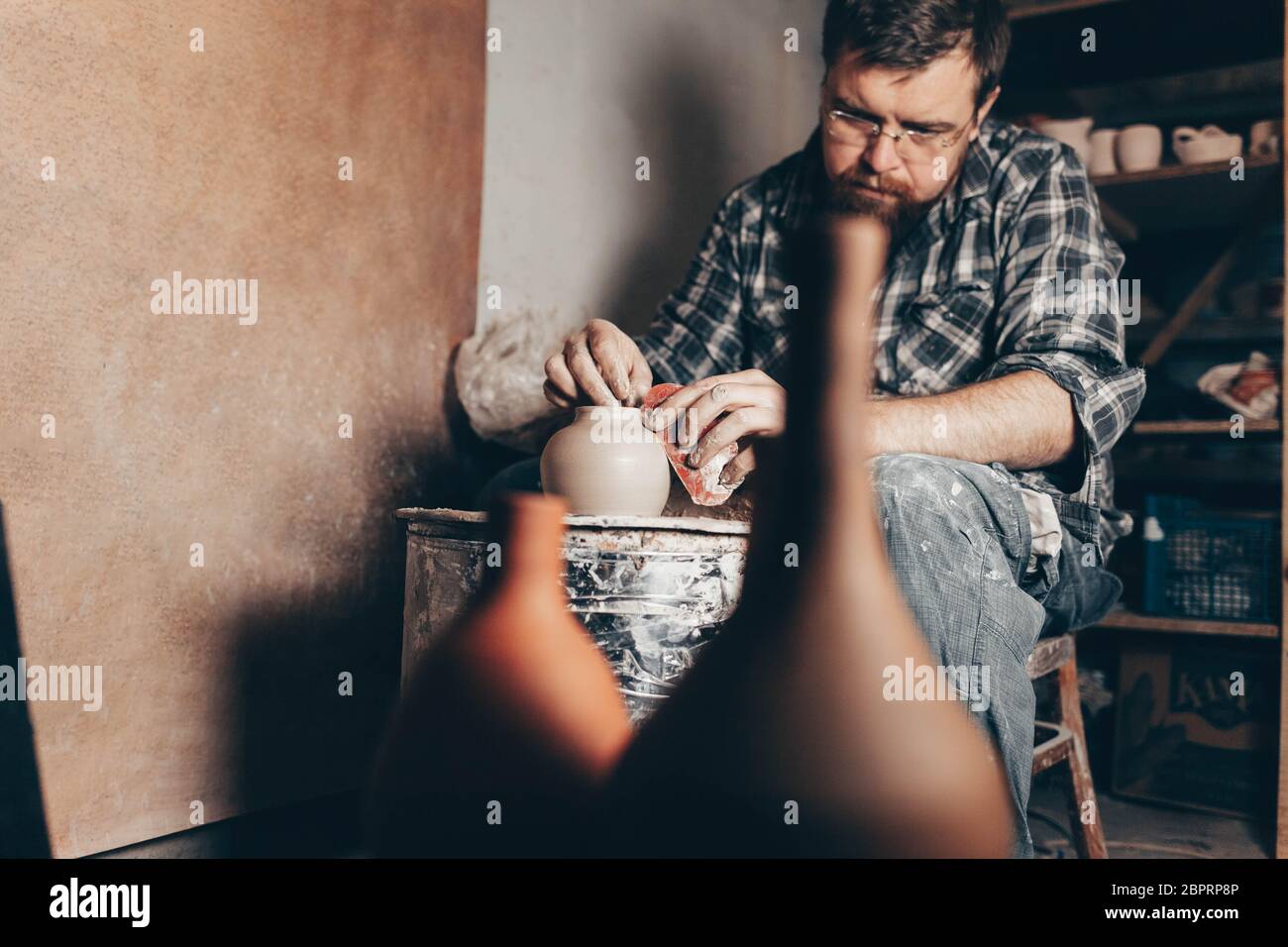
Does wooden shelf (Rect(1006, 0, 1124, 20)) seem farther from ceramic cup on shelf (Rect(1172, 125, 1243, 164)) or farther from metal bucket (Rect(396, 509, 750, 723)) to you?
metal bucket (Rect(396, 509, 750, 723))

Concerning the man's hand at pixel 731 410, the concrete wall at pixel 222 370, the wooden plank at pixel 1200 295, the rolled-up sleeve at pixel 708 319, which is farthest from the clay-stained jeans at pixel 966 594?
the wooden plank at pixel 1200 295

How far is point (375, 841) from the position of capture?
106cm

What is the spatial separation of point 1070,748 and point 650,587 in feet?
3.03

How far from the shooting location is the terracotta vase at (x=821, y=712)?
915 mm

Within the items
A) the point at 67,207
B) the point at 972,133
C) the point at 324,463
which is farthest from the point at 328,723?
the point at 972,133

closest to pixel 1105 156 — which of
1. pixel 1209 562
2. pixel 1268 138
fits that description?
pixel 1268 138

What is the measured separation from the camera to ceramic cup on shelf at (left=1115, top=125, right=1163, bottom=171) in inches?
86.3

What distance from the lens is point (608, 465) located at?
1.13 meters

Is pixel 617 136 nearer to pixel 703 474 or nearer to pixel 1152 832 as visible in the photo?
pixel 703 474

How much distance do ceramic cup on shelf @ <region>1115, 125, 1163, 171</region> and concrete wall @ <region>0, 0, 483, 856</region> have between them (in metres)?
1.46

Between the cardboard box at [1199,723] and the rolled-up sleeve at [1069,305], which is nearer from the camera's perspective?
the rolled-up sleeve at [1069,305]

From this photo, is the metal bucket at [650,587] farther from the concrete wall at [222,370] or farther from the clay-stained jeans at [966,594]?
the concrete wall at [222,370]

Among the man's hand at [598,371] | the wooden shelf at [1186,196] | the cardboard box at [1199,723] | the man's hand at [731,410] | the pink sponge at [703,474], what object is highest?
the wooden shelf at [1186,196]

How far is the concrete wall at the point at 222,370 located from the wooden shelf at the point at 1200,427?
148 centimetres
